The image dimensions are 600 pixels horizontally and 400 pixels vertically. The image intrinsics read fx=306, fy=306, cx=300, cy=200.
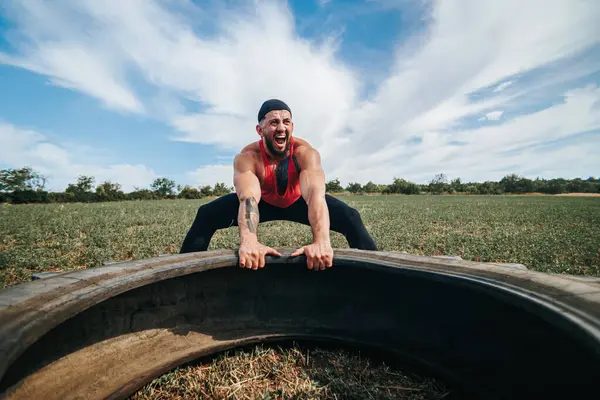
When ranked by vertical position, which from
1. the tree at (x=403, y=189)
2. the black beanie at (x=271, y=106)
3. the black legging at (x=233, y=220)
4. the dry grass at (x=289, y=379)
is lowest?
the dry grass at (x=289, y=379)

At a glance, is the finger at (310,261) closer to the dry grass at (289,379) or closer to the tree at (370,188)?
the dry grass at (289,379)

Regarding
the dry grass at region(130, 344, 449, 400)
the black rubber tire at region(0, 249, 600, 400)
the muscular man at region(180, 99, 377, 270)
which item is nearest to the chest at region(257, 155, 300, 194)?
the muscular man at region(180, 99, 377, 270)

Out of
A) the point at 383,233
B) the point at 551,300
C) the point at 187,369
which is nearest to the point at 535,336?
the point at 551,300

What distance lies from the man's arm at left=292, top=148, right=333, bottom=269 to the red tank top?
120mm

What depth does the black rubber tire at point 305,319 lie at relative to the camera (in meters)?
1.25

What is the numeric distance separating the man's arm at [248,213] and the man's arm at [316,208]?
0.82 feet

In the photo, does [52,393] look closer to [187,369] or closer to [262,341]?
[187,369]

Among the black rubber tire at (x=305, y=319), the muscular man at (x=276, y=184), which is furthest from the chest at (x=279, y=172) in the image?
the black rubber tire at (x=305, y=319)

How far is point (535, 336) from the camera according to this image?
5.00 feet

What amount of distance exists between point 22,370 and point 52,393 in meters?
0.20

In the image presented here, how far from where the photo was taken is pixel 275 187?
3.24 m

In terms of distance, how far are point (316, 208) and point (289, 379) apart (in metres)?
1.28

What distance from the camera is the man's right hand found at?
192cm

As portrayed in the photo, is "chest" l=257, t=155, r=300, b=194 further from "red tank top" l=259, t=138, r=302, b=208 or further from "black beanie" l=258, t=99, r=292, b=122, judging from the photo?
"black beanie" l=258, t=99, r=292, b=122
